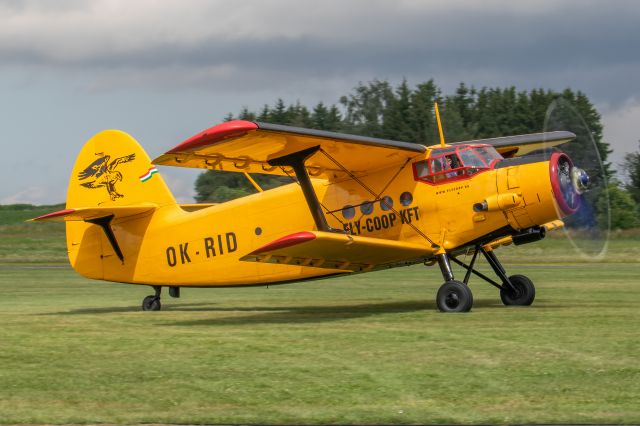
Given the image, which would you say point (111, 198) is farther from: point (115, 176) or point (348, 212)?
point (348, 212)

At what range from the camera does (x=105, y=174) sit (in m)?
19.1

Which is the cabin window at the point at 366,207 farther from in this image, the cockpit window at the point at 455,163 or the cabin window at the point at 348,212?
the cockpit window at the point at 455,163

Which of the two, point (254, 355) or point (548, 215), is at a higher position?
point (548, 215)

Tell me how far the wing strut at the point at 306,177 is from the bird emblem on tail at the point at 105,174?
4.52 meters

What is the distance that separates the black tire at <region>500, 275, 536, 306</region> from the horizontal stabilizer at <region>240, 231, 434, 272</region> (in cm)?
199

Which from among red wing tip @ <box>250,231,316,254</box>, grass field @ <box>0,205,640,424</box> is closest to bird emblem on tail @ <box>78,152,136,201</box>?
grass field @ <box>0,205,640,424</box>

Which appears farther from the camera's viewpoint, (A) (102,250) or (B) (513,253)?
(B) (513,253)

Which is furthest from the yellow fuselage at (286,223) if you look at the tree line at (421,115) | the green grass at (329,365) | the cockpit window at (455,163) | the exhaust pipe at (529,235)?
the tree line at (421,115)

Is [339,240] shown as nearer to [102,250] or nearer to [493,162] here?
[493,162]

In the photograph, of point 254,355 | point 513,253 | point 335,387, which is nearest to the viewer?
point 335,387

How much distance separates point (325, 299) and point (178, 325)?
22.5ft

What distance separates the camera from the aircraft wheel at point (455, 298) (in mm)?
15078

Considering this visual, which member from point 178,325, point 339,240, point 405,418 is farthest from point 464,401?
point 178,325

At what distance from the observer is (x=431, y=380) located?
904 cm
